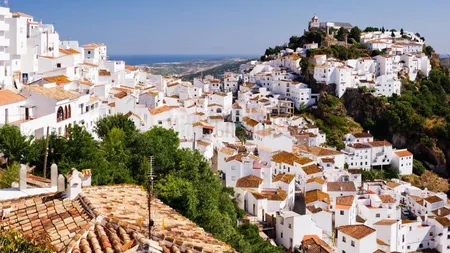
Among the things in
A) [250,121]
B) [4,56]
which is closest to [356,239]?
[250,121]

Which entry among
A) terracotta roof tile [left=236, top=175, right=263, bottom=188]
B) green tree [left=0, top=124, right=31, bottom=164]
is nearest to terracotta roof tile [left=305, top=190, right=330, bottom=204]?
terracotta roof tile [left=236, top=175, right=263, bottom=188]

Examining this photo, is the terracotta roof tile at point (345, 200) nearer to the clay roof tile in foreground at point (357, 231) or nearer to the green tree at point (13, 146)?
the clay roof tile in foreground at point (357, 231)

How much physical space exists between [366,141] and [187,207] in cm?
3781

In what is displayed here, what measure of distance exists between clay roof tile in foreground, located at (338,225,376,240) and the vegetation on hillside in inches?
245

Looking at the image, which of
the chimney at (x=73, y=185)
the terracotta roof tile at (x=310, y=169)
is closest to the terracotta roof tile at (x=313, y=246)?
the terracotta roof tile at (x=310, y=169)

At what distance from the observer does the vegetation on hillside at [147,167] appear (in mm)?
16188

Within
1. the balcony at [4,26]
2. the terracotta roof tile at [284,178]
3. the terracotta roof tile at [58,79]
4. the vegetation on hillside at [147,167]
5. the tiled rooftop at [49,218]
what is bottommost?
the terracotta roof tile at [284,178]

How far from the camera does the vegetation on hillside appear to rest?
1619 cm

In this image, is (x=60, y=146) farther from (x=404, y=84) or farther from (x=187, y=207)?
(x=404, y=84)

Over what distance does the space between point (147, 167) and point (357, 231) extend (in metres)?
13.3

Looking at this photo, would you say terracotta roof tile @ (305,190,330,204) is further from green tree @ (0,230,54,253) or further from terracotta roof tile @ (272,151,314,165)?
green tree @ (0,230,54,253)

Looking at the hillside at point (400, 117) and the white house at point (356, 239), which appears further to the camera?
the hillside at point (400, 117)

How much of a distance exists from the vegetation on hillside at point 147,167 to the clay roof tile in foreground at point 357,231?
20.4 ft

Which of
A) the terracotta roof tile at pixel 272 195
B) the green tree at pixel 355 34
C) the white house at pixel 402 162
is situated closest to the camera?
the terracotta roof tile at pixel 272 195
